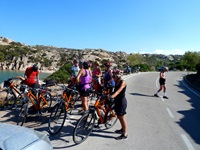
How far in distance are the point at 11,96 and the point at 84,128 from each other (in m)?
4.23

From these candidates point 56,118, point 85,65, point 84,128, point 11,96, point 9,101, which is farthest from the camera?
point 9,101

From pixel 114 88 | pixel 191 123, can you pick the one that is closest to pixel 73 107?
pixel 114 88

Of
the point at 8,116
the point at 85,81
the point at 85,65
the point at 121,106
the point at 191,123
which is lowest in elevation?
the point at 191,123

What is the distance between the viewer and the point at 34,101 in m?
6.93

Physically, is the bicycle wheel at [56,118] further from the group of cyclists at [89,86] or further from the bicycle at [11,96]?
the bicycle at [11,96]

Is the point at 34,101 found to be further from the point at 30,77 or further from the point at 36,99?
the point at 30,77

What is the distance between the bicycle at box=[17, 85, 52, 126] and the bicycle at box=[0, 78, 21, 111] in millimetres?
876

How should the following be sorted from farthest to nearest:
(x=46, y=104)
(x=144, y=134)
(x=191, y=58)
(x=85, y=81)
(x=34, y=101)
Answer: (x=191, y=58) → (x=46, y=104) → (x=34, y=101) → (x=85, y=81) → (x=144, y=134)

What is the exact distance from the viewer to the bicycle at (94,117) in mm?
5297

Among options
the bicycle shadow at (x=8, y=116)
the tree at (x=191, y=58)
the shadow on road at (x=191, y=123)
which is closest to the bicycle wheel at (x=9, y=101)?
the bicycle shadow at (x=8, y=116)

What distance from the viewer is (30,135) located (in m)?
3.32

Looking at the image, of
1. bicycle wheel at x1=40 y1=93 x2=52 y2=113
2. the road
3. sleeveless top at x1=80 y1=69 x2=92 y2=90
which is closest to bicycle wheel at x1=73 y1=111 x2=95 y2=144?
the road

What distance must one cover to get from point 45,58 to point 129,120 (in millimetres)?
91196

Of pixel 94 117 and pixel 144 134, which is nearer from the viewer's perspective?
pixel 94 117
